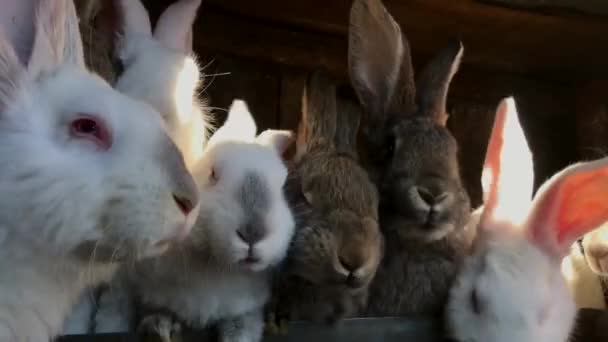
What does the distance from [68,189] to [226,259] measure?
0.75ft

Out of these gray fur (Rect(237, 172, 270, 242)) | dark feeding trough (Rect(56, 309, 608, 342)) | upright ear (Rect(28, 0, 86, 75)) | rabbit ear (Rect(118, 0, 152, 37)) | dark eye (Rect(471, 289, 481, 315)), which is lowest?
dark feeding trough (Rect(56, 309, 608, 342))

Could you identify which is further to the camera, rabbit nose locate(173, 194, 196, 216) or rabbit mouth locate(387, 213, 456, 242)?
rabbit mouth locate(387, 213, 456, 242)

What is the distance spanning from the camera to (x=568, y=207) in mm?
1134

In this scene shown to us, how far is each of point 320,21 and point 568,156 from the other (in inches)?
26.0

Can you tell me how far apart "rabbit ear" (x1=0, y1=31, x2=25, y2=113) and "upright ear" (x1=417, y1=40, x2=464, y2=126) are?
0.63m

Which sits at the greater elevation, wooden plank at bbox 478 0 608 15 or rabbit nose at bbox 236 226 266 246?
wooden plank at bbox 478 0 608 15

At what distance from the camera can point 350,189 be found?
1.03 meters

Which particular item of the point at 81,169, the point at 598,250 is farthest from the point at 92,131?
the point at 598,250

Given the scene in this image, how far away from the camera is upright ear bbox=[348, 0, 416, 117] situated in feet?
4.07

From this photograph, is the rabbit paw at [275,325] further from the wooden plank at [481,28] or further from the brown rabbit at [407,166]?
the wooden plank at [481,28]

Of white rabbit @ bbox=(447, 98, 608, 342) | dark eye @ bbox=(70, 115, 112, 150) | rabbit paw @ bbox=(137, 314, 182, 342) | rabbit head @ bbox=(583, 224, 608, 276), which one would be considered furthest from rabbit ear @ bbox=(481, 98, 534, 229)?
dark eye @ bbox=(70, 115, 112, 150)

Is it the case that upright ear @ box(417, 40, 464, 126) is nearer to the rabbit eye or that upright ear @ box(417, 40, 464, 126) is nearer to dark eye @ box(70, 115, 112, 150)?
the rabbit eye

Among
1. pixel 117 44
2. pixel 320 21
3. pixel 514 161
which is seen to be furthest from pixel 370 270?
pixel 320 21

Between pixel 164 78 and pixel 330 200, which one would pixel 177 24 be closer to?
pixel 164 78
